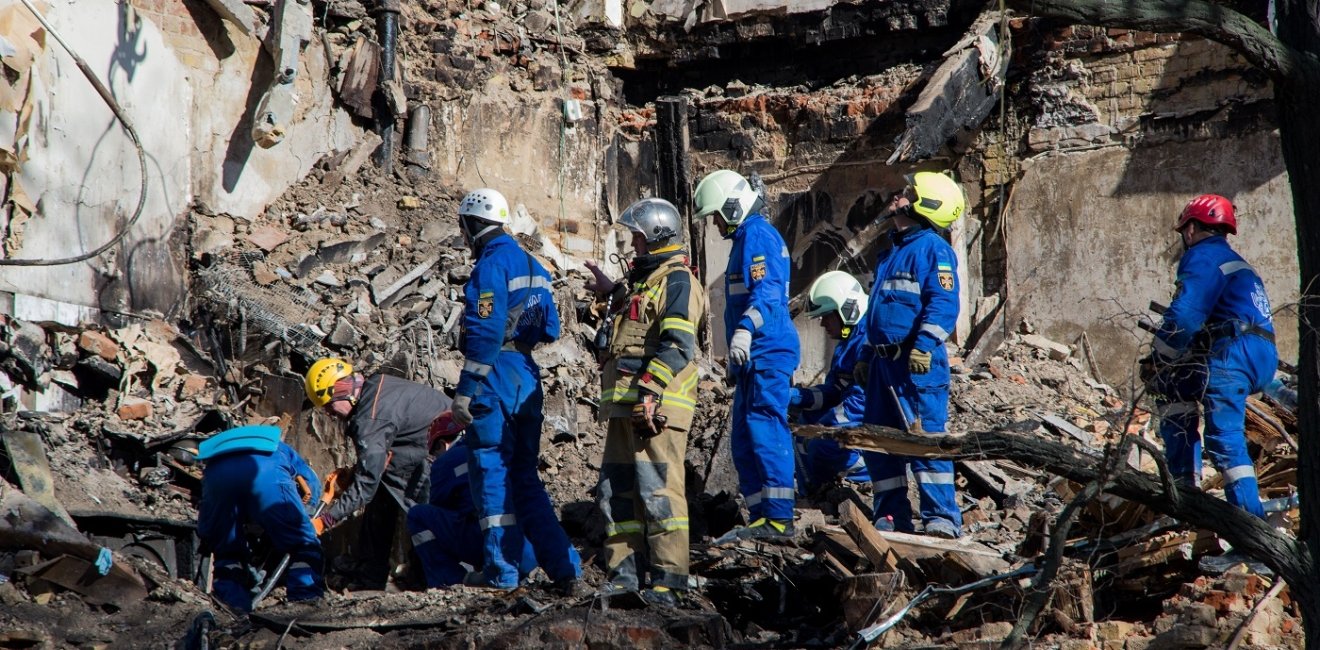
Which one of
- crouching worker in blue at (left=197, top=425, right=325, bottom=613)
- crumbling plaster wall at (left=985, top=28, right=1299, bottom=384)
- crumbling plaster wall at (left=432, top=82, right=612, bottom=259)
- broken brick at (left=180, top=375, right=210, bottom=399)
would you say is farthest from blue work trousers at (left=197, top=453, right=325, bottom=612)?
crumbling plaster wall at (left=985, top=28, right=1299, bottom=384)

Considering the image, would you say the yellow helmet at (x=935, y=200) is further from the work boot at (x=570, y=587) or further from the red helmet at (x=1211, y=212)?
the work boot at (x=570, y=587)

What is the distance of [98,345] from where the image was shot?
989cm

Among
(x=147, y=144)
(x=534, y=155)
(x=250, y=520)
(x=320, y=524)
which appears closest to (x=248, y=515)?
(x=250, y=520)

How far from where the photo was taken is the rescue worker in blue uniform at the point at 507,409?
270 inches

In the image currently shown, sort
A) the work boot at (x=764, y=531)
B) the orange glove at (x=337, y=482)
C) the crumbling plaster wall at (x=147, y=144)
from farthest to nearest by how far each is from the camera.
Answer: the crumbling plaster wall at (x=147, y=144)
the orange glove at (x=337, y=482)
the work boot at (x=764, y=531)

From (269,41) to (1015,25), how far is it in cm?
617

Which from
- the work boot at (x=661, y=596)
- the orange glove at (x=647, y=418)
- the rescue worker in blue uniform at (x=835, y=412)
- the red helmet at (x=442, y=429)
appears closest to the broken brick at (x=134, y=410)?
the red helmet at (x=442, y=429)

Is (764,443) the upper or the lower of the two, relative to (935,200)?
lower

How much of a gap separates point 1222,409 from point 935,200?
6.52ft

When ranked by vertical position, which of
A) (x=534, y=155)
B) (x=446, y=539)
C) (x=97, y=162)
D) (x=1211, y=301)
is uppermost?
(x=534, y=155)

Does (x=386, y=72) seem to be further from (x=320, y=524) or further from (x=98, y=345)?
(x=320, y=524)

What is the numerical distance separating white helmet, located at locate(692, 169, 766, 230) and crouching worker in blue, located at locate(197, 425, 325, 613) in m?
2.62

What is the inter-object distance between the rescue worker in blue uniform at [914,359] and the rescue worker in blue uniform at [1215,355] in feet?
3.66

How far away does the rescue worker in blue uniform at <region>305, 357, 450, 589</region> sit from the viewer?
7.78 m
